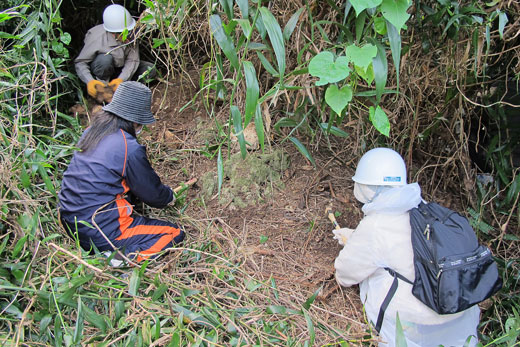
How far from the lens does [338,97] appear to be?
5.23ft

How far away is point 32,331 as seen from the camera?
5.20ft

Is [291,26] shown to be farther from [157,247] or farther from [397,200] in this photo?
[157,247]

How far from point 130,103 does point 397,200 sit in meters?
1.45

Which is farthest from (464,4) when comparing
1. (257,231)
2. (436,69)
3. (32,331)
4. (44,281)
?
(32,331)

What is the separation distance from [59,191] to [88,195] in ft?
0.98

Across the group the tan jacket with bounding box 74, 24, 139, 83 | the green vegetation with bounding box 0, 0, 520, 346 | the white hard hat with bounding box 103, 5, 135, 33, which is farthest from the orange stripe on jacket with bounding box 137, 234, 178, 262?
the white hard hat with bounding box 103, 5, 135, 33

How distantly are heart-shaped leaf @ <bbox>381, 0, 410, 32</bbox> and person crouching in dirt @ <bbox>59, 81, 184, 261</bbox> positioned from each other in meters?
1.32

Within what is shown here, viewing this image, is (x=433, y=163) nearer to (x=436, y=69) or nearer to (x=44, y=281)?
(x=436, y=69)

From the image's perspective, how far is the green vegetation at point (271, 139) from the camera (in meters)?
1.57

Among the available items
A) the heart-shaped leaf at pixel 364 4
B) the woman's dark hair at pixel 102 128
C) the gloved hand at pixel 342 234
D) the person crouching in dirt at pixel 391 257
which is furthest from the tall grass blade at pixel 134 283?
the heart-shaped leaf at pixel 364 4

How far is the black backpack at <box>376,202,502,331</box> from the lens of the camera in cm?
164

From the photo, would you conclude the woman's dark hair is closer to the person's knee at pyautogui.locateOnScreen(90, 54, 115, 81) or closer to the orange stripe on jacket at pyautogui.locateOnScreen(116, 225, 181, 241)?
the orange stripe on jacket at pyautogui.locateOnScreen(116, 225, 181, 241)

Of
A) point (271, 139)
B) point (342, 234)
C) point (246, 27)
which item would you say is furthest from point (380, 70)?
point (271, 139)

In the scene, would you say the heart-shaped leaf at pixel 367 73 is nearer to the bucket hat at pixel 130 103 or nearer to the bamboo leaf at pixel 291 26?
the bamboo leaf at pixel 291 26
